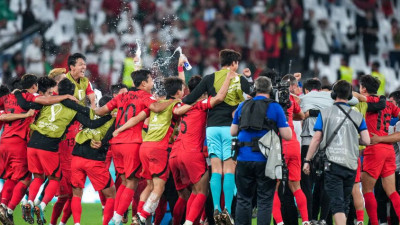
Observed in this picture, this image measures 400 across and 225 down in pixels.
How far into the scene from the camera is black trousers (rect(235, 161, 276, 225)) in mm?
8820

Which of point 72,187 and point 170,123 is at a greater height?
point 170,123

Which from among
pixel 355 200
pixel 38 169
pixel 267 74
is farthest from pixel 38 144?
pixel 355 200

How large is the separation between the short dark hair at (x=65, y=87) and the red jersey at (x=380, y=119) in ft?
13.5

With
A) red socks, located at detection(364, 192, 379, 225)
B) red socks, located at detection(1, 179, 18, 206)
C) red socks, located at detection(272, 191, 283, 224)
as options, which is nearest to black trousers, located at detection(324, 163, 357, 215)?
red socks, located at detection(272, 191, 283, 224)

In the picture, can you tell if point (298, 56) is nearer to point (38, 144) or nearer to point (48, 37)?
point (48, 37)

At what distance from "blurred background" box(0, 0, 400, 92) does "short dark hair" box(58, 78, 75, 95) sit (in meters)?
7.27

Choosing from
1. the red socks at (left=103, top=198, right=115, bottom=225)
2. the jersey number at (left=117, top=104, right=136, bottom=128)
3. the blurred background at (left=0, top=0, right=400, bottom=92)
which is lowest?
the red socks at (left=103, top=198, right=115, bottom=225)

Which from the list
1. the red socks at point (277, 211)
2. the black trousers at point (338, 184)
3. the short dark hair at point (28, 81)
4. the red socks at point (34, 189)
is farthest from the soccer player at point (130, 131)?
the black trousers at point (338, 184)

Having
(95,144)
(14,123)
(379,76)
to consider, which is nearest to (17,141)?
(14,123)

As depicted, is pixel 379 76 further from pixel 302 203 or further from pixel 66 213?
pixel 66 213

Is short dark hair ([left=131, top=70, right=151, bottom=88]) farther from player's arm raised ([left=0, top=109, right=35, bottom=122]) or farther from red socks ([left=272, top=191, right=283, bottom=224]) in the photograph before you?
red socks ([left=272, top=191, right=283, bottom=224])

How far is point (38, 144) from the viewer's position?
11.0 m

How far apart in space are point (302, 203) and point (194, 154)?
1533mm

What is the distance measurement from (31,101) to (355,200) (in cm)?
476
